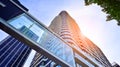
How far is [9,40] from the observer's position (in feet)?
295

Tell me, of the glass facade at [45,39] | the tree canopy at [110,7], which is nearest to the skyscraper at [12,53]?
the glass facade at [45,39]

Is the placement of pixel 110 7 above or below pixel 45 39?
above

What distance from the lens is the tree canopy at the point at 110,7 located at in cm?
589

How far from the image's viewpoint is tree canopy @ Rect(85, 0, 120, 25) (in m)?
5.89

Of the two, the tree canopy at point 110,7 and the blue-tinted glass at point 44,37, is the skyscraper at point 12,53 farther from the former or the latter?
the tree canopy at point 110,7

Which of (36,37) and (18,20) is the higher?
(18,20)

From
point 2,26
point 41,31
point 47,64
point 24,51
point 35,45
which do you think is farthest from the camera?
point 24,51

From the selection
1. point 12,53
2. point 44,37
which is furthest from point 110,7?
point 12,53

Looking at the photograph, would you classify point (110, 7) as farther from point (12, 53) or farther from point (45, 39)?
point (12, 53)

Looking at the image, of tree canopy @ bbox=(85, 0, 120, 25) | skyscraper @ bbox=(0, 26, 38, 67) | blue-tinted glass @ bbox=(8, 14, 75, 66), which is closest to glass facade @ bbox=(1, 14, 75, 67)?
blue-tinted glass @ bbox=(8, 14, 75, 66)

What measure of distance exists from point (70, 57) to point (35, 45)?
242 cm

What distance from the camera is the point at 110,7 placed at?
6.04 meters

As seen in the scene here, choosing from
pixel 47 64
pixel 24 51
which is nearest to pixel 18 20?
pixel 47 64

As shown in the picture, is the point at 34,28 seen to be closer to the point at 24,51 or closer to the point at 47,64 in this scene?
the point at 47,64
